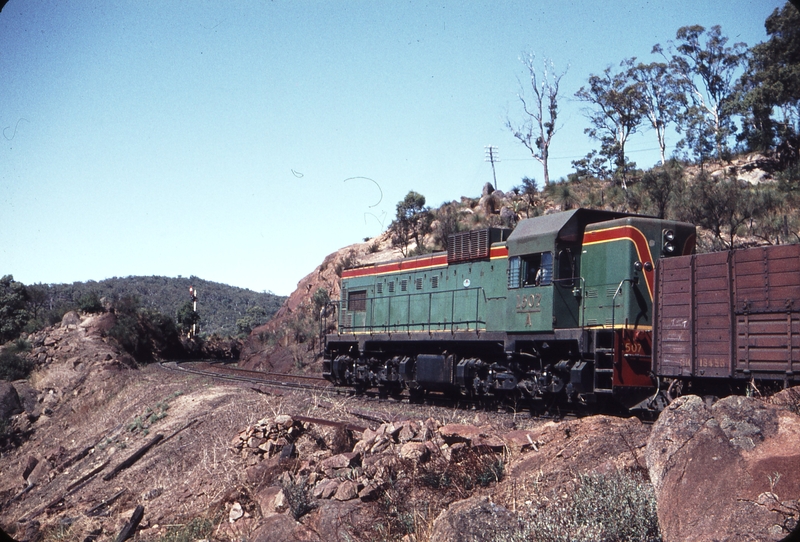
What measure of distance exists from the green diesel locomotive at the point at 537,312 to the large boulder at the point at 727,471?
223 inches

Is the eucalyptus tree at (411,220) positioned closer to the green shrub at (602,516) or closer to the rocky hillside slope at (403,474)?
the rocky hillside slope at (403,474)

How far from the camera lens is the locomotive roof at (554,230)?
1373 centimetres

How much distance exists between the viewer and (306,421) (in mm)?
12867

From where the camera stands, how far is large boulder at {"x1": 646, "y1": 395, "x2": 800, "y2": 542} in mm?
5184

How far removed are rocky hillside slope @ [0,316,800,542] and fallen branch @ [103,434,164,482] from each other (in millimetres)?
34

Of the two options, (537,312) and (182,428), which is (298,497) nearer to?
(537,312)

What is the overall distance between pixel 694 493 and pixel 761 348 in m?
5.36

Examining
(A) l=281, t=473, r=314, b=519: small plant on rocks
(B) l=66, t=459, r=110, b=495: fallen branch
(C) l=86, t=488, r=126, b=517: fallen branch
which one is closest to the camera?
(A) l=281, t=473, r=314, b=519: small plant on rocks

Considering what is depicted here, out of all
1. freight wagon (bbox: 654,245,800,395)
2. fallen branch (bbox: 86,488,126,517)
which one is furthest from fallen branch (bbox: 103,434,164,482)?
freight wagon (bbox: 654,245,800,395)

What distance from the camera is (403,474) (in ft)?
29.9

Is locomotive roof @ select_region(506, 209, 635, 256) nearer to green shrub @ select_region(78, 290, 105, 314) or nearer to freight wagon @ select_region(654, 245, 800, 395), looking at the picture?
freight wagon @ select_region(654, 245, 800, 395)

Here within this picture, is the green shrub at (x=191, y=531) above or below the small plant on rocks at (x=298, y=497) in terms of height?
below

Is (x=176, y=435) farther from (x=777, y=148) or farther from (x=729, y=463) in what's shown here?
(x=777, y=148)

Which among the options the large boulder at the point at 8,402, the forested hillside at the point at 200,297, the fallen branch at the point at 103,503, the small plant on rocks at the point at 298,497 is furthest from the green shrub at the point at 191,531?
the forested hillside at the point at 200,297
